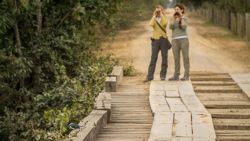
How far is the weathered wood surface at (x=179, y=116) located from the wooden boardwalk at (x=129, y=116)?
205mm

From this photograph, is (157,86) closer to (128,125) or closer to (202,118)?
(128,125)

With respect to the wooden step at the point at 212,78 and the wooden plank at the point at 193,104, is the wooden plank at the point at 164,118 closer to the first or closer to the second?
the wooden plank at the point at 193,104

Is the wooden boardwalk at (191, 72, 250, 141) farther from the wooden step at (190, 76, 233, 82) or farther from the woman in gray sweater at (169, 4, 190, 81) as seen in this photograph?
the woman in gray sweater at (169, 4, 190, 81)

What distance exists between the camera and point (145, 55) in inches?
890

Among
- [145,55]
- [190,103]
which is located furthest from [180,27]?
[145,55]

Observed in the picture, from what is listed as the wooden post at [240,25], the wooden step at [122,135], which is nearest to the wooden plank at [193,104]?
the wooden step at [122,135]

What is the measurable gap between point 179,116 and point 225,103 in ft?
5.64

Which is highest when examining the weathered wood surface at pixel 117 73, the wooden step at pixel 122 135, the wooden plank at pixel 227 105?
the weathered wood surface at pixel 117 73

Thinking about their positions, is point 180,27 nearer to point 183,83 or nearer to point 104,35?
point 183,83

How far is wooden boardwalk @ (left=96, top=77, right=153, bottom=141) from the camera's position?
874cm

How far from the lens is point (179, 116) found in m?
9.29

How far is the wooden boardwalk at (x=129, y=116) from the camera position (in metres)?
8.74

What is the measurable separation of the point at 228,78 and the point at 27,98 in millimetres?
5110

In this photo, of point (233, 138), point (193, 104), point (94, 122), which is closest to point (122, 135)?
point (94, 122)
